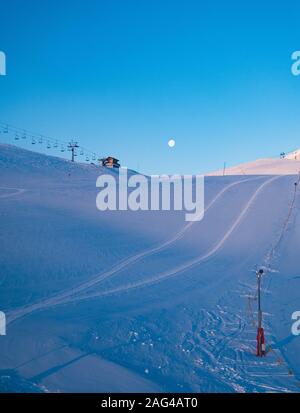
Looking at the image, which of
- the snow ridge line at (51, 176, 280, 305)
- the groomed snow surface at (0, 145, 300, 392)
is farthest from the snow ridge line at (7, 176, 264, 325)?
the snow ridge line at (51, 176, 280, 305)

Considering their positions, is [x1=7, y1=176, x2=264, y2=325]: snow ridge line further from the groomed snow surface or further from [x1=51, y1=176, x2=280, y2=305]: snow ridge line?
[x1=51, y1=176, x2=280, y2=305]: snow ridge line

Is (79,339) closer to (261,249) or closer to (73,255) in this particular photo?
(73,255)

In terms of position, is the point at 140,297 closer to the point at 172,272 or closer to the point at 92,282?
the point at 92,282

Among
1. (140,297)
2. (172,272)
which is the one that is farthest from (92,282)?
(172,272)

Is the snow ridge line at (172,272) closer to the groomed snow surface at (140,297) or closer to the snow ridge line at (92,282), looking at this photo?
the groomed snow surface at (140,297)

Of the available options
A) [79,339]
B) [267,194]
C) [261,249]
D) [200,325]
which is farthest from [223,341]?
[267,194]

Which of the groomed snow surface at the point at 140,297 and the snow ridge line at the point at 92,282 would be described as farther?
the snow ridge line at the point at 92,282

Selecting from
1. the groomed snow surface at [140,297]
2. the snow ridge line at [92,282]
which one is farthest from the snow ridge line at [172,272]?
the snow ridge line at [92,282]

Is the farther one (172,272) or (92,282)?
(172,272)
